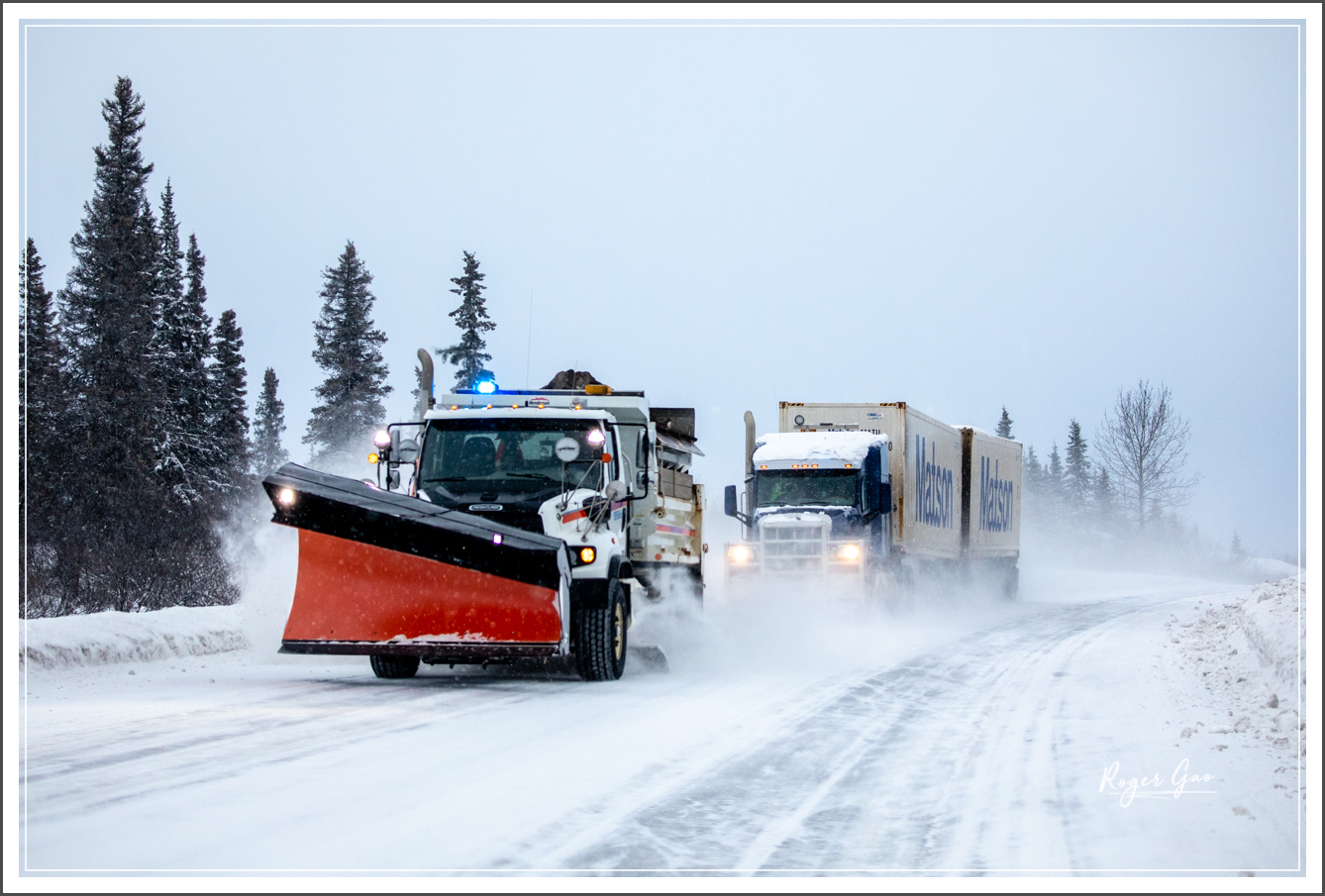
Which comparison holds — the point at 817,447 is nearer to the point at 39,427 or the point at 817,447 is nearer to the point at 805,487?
the point at 805,487

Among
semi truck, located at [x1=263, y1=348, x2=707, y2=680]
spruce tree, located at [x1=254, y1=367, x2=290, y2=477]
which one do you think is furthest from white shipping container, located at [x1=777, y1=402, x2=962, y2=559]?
spruce tree, located at [x1=254, y1=367, x2=290, y2=477]

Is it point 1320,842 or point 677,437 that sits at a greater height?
point 677,437

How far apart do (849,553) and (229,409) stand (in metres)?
30.4

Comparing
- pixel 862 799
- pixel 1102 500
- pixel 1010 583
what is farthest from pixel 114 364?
pixel 1102 500

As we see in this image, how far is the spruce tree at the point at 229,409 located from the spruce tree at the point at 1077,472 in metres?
68.4

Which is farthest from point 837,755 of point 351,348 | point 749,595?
point 351,348

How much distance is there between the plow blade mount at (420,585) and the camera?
1066 cm

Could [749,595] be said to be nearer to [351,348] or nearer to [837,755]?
[837,755]

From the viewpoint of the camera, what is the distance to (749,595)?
20.4 metres

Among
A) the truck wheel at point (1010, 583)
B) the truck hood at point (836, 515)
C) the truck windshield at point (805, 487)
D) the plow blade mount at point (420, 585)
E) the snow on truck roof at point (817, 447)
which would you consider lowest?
the truck wheel at point (1010, 583)

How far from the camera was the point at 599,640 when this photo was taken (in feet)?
38.0

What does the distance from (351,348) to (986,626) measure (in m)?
35.8

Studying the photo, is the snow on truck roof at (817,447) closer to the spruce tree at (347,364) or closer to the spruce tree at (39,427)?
the spruce tree at (39,427)

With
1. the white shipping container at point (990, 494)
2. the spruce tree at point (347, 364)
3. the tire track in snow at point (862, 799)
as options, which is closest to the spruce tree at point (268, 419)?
the spruce tree at point (347, 364)
